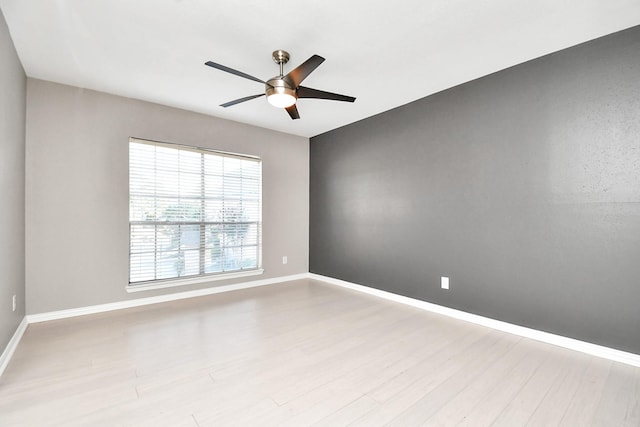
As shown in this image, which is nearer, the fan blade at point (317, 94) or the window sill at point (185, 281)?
the fan blade at point (317, 94)

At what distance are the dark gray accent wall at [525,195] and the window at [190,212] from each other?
6.37ft

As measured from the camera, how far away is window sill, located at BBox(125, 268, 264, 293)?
3.40 meters

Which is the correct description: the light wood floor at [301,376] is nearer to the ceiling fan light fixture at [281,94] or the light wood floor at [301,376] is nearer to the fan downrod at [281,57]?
the ceiling fan light fixture at [281,94]

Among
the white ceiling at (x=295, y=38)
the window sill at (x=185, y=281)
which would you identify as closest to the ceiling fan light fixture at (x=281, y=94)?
the white ceiling at (x=295, y=38)

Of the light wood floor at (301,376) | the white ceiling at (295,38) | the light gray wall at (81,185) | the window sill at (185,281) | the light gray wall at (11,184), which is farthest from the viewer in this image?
the window sill at (185,281)

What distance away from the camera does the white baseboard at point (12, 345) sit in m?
2.01

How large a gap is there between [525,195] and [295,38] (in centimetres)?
248

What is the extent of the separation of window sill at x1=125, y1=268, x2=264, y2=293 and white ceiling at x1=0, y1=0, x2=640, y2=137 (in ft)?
7.61

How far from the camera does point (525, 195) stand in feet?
8.54

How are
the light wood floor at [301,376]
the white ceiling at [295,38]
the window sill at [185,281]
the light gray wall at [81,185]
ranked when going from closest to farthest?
the light wood floor at [301,376] < the white ceiling at [295,38] < the light gray wall at [81,185] < the window sill at [185,281]

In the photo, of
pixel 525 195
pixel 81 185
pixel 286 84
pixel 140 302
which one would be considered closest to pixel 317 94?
pixel 286 84

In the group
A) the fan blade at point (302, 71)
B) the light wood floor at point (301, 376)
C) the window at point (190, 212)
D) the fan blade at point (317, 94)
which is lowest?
the light wood floor at point (301, 376)

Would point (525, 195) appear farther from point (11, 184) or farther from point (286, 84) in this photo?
point (11, 184)

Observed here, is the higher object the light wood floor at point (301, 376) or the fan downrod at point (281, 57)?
the fan downrod at point (281, 57)
